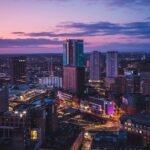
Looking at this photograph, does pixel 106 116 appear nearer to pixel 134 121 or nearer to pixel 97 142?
pixel 134 121

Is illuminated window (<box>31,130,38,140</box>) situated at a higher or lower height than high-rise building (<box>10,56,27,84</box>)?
lower

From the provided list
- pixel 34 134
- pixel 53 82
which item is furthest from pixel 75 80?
pixel 34 134

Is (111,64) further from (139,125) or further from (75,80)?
(139,125)

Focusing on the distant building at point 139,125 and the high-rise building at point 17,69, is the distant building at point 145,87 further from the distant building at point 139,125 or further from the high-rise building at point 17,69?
the high-rise building at point 17,69

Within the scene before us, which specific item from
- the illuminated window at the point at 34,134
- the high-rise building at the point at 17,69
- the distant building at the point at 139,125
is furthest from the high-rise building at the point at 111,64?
the illuminated window at the point at 34,134

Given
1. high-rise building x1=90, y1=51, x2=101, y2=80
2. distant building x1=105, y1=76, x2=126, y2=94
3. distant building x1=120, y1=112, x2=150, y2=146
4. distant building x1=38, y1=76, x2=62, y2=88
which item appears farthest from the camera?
high-rise building x1=90, y1=51, x2=101, y2=80

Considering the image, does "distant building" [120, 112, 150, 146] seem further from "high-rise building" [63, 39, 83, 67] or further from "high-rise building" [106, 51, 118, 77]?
"high-rise building" [63, 39, 83, 67]

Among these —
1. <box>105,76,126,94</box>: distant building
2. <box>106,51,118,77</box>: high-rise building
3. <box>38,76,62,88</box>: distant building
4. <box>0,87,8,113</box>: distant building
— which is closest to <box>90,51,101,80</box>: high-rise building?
<box>106,51,118,77</box>: high-rise building
